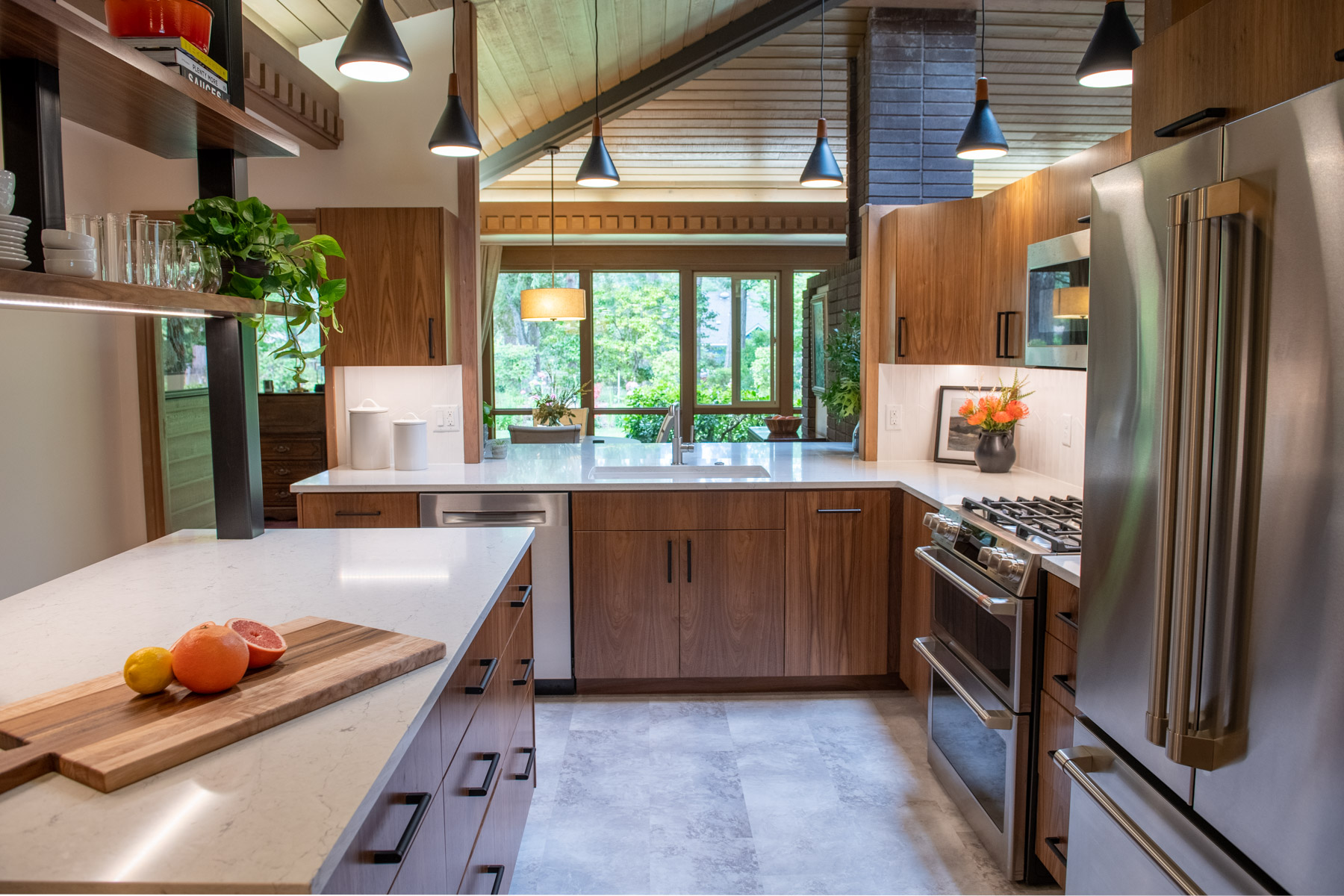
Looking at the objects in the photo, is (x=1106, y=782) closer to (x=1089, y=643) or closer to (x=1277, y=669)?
(x=1089, y=643)

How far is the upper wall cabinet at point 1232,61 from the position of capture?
1241 millimetres

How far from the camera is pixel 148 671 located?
1209 millimetres

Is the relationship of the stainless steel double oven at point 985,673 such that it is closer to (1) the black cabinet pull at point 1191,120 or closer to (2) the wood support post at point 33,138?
(1) the black cabinet pull at point 1191,120

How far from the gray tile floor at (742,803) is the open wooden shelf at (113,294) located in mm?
1582

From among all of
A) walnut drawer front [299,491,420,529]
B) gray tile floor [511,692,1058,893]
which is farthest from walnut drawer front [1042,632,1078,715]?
walnut drawer front [299,491,420,529]

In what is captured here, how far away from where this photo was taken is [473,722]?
5.79ft

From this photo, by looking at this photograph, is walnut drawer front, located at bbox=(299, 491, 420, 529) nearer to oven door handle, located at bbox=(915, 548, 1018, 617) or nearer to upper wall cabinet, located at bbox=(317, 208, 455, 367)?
upper wall cabinet, located at bbox=(317, 208, 455, 367)

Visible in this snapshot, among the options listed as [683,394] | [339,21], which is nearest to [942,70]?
[339,21]

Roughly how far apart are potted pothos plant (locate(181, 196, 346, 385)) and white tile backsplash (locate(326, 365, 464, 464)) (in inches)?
66.2

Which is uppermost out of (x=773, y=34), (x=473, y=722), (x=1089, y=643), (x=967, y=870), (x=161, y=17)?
(x=773, y=34)

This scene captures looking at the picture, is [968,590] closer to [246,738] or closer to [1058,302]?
[1058,302]

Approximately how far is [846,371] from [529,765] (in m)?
2.73

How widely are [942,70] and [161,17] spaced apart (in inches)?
151

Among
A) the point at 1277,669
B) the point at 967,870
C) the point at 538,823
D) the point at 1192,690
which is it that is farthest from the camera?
the point at 538,823
